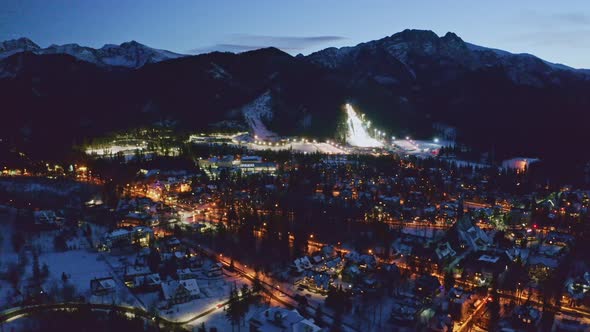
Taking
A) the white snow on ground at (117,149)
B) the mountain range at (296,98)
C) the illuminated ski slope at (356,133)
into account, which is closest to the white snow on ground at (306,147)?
the illuminated ski slope at (356,133)

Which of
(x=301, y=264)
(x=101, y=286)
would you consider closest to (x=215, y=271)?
(x=301, y=264)

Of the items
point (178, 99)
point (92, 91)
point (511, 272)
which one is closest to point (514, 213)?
point (511, 272)

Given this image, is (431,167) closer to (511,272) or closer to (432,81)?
(511,272)

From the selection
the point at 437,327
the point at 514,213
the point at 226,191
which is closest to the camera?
the point at 437,327

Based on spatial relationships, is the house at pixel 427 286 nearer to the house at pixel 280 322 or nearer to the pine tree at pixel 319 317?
the pine tree at pixel 319 317

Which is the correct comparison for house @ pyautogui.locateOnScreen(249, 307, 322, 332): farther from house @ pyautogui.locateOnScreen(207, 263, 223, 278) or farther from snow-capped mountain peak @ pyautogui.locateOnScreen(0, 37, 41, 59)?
snow-capped mountain peak @ pyautogui.locateOnScreen(0, 37, 41, 59)

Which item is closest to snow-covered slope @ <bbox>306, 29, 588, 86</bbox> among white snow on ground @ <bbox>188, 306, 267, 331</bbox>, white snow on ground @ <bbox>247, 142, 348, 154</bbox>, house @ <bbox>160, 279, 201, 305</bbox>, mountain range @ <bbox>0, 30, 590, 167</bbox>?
mountain range @ <bbox>0, 30, 590, 167</bbox>

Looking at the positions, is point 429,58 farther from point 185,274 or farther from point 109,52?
point 185,274
